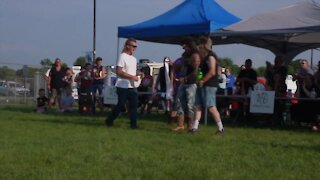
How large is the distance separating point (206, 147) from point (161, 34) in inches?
281

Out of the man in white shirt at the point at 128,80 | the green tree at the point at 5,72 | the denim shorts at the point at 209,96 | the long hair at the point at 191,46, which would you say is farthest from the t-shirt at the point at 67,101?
the green tree at the point at 5,72

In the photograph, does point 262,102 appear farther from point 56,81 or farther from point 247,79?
point 56,81

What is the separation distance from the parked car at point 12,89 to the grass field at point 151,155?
53.4ft

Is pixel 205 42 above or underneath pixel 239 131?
above

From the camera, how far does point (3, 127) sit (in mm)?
10250

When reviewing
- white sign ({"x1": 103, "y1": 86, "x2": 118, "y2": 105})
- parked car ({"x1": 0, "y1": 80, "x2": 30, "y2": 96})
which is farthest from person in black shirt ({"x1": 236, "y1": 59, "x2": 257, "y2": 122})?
parked car ({"x1": 0, "y1": 80, "x2": 30, "y2": 96})

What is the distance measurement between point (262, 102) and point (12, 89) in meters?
16.8

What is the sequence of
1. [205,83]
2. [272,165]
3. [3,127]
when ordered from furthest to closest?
[3,127] < [205,83] < [272,165]

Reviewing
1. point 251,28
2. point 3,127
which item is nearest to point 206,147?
point 3,127

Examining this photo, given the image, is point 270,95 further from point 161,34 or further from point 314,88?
point 161,34

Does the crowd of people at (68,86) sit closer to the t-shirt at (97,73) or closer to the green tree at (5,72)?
the t-shirt at (97,73)

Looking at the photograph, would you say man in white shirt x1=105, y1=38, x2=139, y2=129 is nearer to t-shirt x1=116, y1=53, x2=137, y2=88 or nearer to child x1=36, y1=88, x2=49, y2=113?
t-shirt x1=116, y1=53, x2=137, y2=88

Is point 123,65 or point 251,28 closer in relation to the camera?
point 123,65

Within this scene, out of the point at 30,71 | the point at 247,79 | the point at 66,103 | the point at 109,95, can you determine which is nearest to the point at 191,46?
the point at 247,79
